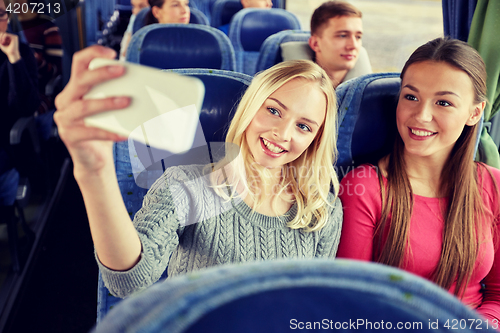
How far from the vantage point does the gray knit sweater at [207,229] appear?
70 cm

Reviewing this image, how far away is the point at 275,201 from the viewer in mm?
885

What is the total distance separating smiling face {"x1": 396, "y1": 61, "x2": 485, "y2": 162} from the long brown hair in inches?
1.0

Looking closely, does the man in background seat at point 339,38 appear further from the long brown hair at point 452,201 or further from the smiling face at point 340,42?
the long brown hair at point 452,201

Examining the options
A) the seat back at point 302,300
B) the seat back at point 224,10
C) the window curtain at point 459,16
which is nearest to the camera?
the seat back at point 302,300

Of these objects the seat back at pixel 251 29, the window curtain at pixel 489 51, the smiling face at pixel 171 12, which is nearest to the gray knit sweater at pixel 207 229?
the window curtain at pixel 489 51

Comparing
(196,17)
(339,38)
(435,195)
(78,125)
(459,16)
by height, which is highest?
(459,16)

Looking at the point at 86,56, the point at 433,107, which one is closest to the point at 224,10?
the point at 433,107

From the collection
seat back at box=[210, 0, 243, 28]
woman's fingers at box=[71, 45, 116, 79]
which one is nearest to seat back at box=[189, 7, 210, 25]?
seat back at box=[210, 0, 243, 28]

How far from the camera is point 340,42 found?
1.89 meters

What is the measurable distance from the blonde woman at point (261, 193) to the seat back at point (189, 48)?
0.82 m

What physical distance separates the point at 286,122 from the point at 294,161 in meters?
0.14

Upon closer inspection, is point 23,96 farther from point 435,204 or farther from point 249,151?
point 435,204

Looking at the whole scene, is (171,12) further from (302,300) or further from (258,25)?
(302,300)

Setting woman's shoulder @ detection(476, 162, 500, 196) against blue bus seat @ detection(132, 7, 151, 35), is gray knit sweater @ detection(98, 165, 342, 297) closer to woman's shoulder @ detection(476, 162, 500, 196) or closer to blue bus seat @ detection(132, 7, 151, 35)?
woman's shoulder @ detection(476, 162, 500, 196)
